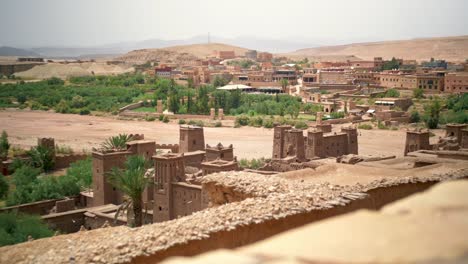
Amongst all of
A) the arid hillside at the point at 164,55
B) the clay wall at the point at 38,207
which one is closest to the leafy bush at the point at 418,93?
the clay wall at the point at 38,207

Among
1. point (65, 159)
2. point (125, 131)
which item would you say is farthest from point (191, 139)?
point (125, 131)

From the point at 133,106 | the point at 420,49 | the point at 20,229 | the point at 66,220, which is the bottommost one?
the point at 66,220

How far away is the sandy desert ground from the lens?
3562cm

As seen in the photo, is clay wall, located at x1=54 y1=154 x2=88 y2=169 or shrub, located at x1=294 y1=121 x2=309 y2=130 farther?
shrub, located at x1=294 y1=121 x2=309 y2=130

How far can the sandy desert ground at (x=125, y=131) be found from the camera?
3562cm

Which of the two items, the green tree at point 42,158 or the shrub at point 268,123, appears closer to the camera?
the green tree at point 42,158

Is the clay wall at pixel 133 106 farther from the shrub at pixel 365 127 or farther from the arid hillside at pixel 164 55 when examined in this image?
the arid hillside at pixel 164 55

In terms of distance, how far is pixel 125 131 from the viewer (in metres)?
43.8

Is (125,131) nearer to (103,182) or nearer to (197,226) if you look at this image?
(103,182)

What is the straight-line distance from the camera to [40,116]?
52406mm

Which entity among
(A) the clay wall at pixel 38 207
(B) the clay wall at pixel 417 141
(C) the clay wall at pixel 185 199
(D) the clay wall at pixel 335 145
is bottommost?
(A) the clay wall at pixel 38 207

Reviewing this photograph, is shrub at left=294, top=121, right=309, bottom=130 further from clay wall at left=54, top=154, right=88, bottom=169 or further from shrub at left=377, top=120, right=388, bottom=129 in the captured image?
clay wall at left=54, top=154, right=88, bottom=169

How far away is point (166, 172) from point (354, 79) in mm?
47886

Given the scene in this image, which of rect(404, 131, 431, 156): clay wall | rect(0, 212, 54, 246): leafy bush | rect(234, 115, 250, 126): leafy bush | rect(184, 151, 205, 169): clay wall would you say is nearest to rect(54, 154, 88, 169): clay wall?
rect(184, 151, 205, 169): clay wall
